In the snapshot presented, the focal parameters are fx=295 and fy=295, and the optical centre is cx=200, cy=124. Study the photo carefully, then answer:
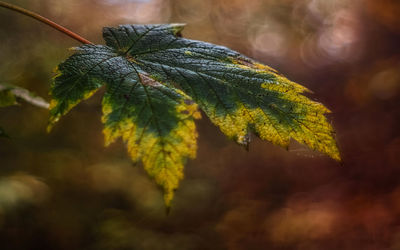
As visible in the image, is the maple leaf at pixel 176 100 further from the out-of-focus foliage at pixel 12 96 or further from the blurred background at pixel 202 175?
the blurred background at pixel 202 175

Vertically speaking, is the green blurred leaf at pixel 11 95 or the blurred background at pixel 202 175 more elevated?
the blurred background at pixel 202 175

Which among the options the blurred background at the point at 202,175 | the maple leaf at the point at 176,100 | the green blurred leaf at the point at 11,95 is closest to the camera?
the maple leaf at the point at 176,100

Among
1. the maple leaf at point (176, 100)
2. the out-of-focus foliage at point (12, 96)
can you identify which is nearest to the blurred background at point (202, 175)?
the out-of-focus foliage at point (12, 96)

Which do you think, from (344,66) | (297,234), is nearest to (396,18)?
(344,66)

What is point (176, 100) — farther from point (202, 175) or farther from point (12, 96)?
point (202, 175)

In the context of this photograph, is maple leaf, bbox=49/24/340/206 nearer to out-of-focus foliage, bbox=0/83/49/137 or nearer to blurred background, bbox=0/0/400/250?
out-of-focus foliage, bbox=0/83/49/137

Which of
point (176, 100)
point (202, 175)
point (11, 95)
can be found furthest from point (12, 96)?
point (202, 175)
